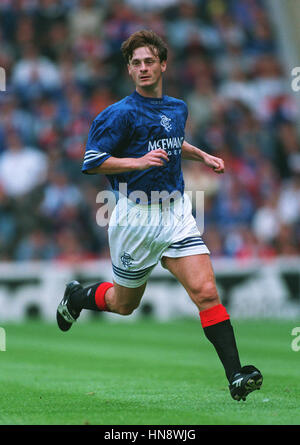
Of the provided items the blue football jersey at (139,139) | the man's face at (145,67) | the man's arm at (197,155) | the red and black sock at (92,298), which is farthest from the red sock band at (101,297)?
the man's face at (145,67)

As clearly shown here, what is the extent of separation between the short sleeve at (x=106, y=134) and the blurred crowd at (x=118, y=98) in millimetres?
8027

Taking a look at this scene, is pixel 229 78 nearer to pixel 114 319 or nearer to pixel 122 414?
pixel 114 319

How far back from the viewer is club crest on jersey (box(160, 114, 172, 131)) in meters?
6.30

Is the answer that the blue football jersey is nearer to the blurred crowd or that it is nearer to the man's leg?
the man's leg

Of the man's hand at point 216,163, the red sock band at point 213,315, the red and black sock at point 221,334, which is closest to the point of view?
the red and black sock at point 221,334

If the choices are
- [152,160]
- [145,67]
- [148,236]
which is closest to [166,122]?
[145,67]

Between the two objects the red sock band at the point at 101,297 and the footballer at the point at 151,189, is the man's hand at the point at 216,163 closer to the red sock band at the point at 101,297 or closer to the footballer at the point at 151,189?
the footballer at the point at 151,189

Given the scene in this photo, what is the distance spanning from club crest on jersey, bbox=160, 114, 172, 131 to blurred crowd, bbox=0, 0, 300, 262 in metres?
7.92

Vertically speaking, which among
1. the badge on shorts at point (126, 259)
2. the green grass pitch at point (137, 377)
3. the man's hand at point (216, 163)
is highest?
the man's hand at point (216, 163)

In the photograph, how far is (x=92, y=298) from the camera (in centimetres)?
725

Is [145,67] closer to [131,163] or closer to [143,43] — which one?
[143,43]

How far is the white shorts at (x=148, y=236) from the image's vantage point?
6.29 meters

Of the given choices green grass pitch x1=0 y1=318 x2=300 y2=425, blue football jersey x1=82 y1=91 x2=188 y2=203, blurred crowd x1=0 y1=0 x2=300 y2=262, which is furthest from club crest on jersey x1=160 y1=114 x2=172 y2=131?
blurred crowd x1=0 y1=0 x2=300 y2=262
